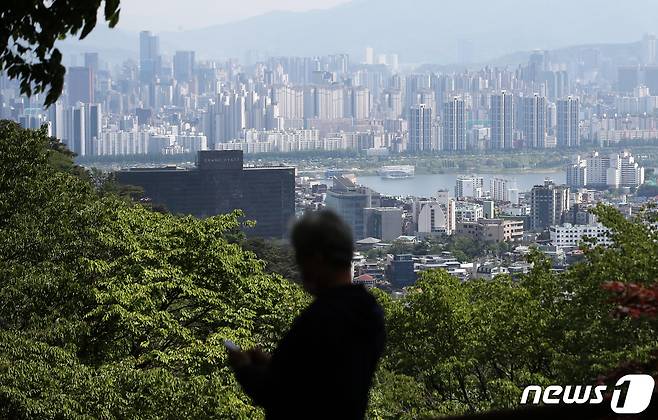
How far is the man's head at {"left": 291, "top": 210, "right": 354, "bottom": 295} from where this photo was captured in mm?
2162

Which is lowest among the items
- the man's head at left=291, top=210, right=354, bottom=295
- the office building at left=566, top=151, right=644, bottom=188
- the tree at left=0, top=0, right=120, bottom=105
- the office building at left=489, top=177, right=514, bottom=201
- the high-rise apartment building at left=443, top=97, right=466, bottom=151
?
the office building at left=489, top=177, right=514, bottom=201

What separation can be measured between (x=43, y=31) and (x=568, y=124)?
7280 inches

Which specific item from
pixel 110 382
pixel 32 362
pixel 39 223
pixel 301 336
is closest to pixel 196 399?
pixel 110 382

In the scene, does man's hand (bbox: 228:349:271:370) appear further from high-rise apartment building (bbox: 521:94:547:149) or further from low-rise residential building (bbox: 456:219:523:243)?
high-rise apartment building (bbox: 521:94:547:149)

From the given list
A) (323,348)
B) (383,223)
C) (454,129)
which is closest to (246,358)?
(323,348)

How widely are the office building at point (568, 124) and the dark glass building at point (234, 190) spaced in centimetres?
9284

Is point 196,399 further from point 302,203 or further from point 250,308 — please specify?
point 302,203

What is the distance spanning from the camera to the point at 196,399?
29.9 ft

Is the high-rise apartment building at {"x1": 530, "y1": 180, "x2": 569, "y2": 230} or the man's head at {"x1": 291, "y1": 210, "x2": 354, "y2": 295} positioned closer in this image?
the man's head at {"x1": 291, "y1": 210, "x2": 354, "y2": 295}

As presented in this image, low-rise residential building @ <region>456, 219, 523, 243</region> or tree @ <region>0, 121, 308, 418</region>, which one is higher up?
tree @ <region>0, 121, 308, 418</region>

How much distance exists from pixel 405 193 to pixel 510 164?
3228 cm

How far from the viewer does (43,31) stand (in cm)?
426

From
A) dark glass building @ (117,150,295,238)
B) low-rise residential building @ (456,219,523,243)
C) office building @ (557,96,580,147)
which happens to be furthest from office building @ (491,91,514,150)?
dark glass building @ (117,150,295,238)

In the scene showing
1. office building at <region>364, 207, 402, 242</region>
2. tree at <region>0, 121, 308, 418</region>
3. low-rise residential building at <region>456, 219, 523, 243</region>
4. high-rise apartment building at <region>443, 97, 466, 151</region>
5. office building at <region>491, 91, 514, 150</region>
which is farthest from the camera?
office building at <region>491, 91, 514, 150</region>
